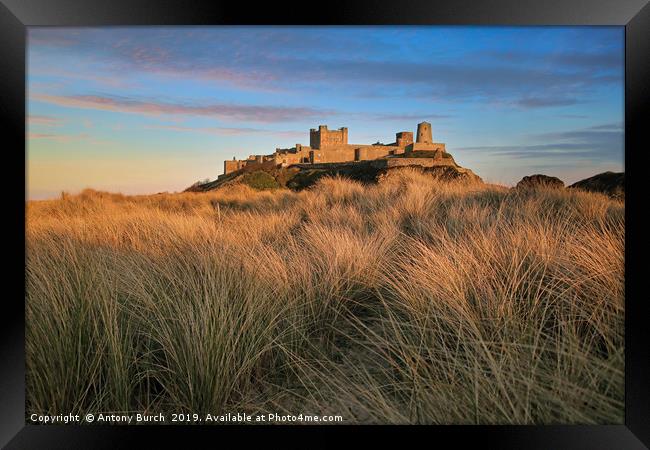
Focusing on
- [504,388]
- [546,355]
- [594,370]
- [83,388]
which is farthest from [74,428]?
[594,370]

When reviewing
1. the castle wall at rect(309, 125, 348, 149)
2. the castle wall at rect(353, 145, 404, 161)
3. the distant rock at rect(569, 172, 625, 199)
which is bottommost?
the distant rock at rect(569, 172, 625, 199)

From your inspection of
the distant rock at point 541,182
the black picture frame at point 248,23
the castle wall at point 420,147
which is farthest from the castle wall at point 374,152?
the black picture frame at point 248,23

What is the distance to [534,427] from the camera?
1433 millimetres

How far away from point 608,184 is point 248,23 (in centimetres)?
196

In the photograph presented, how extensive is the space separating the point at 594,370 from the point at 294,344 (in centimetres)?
119

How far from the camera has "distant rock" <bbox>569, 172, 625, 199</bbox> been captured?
178 cm

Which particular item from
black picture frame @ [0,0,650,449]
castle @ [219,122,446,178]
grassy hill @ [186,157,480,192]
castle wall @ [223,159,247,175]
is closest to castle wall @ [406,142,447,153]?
castle @ [219,122,446,178]

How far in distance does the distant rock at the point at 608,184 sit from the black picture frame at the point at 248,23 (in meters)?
0.13

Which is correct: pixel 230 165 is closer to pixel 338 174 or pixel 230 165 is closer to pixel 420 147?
pixel 420 147

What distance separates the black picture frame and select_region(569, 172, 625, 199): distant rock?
0.13 m

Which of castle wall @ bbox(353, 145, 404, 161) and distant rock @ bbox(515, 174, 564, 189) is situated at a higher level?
castle wall @ bbox(353, 145, 404, 161)

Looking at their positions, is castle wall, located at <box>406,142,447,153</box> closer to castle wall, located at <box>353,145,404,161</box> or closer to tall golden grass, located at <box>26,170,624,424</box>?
castle wall, located at <box>353,145,404,161</box>
